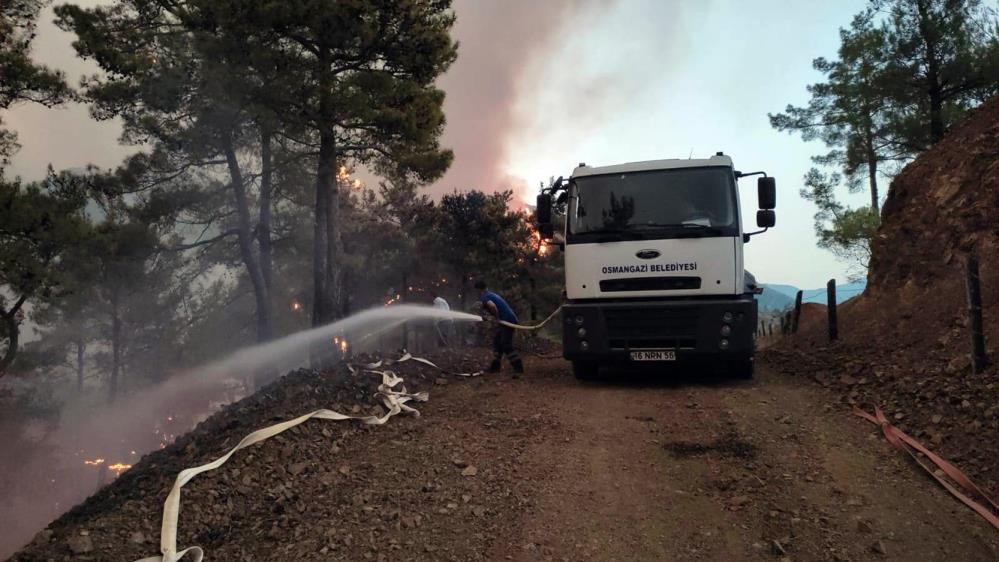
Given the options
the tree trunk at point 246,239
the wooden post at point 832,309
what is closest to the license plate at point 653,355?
the wooden post at point 832,309

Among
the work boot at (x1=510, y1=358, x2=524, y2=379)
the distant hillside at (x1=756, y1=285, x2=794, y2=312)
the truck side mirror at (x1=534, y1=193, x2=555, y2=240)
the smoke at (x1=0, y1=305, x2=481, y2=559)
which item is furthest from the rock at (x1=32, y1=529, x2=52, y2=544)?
the smoke at (x1=0, y1=305, x2=481, y2=559)

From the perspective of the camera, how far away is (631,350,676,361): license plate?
8.89 m

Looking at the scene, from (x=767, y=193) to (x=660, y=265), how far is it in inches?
76.2

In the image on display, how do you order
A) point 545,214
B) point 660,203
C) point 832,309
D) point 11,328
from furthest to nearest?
point 11,328
point 832,309
point 545,214
point 660,203

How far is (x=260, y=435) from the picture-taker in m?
6.20

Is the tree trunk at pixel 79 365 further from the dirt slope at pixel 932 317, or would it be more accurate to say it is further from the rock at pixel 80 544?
the dirt slope at pixel 932 317

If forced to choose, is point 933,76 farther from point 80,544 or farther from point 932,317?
point 80,544

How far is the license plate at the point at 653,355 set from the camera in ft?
29.2

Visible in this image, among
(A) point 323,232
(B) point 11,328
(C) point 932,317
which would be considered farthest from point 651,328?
(B) point 11,328

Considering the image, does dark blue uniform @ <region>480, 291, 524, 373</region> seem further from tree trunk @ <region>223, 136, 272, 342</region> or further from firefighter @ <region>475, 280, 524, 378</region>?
tree trunk @ <region>223, 136, 272, 342</region>

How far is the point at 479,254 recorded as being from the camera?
2294 cm

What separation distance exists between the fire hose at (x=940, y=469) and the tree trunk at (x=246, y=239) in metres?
22.2

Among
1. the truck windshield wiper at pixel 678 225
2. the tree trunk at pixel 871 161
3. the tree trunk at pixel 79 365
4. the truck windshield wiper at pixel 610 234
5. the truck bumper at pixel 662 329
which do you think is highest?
the tree trunk at pixel 871 161

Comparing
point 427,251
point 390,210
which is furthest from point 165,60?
point 390,210
